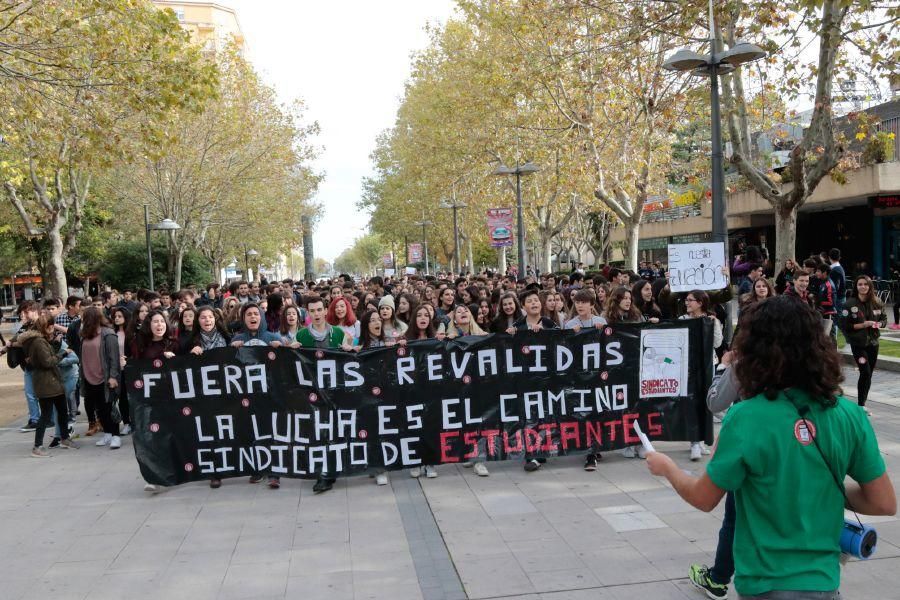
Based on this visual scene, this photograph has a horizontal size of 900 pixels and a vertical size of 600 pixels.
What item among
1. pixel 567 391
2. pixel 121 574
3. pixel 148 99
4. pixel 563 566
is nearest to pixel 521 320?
pixel 567 391

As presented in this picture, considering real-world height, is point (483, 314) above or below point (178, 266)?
below

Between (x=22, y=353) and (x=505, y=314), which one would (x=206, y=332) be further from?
(x=505, y=314)

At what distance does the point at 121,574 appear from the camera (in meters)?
5.28

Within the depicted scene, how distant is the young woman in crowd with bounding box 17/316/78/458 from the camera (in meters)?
8.93

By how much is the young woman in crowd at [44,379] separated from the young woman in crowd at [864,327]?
349 inches

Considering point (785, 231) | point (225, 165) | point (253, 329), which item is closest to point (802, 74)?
point (785, 231)

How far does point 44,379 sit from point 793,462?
337 inches

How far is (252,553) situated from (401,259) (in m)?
86.7

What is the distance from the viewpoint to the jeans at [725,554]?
4.10 meters

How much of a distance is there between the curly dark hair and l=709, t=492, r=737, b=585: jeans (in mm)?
1794

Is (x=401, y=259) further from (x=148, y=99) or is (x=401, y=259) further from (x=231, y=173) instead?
(x=148, y=99)

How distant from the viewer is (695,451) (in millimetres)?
7531

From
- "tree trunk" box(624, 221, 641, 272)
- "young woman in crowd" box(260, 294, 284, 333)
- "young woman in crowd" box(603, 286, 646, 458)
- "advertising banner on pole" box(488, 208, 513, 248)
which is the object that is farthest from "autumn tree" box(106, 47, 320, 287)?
"young woman in crowd" box(603, 286, 646, 458)

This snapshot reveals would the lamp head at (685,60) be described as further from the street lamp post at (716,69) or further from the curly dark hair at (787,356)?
the curly dark hair at (787,356)
